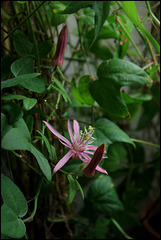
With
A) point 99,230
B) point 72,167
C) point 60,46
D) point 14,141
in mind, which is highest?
point 60,46

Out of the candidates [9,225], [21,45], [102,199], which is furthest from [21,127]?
[102,199]

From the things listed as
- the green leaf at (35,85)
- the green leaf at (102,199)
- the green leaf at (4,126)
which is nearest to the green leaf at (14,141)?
the green leaf at (4,126)

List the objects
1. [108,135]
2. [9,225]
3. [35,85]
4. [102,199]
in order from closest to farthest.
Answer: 1. [9,225]
2. [35,85]
3. [108,135]
4. [102,199]

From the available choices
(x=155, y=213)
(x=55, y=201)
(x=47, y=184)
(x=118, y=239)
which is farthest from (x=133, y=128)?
(x=47, y=184)

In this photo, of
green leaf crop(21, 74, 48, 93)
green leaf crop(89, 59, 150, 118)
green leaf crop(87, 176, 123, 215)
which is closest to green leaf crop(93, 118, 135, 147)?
green leaf crop(89, 59, 150, 118)

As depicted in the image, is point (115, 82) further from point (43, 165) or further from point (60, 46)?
point (43, 165)

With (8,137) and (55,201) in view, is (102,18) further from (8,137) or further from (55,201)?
(55,201)
